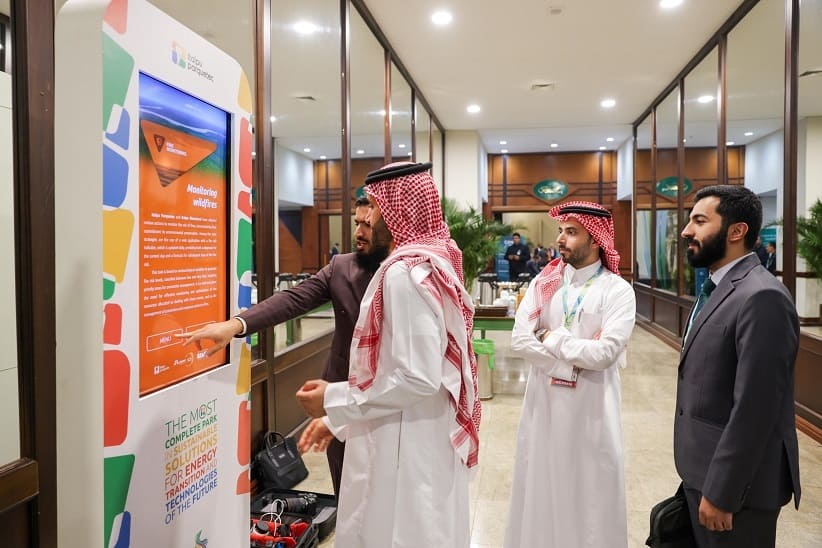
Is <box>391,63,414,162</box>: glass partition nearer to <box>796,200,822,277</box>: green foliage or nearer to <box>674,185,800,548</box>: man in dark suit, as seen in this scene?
<box>796,200,822,277</box>: green foliage

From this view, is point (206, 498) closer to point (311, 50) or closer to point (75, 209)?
point (75, 209)

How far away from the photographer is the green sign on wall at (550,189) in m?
14.1

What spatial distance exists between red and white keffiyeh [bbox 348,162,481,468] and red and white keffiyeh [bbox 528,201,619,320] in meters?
0.93

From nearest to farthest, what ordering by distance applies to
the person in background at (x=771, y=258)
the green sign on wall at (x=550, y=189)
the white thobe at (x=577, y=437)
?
the white thobe at (x=577, y=437), the person in background at (x=771, y=258), the green sign on wall at (x=550, y=189)

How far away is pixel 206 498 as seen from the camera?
1902 millimetres

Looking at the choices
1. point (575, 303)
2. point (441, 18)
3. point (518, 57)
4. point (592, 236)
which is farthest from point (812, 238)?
point (518, 57)

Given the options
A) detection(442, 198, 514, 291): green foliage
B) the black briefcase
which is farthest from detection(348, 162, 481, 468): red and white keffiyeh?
detection(442, 198, 514, 291): green foliage

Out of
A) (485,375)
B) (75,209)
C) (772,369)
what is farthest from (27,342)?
(485,375)

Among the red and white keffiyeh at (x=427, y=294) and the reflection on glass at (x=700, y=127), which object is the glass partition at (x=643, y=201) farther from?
the red and white keffiyeh at (x=427, y=294)

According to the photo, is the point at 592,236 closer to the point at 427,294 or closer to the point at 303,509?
the point at 427,294

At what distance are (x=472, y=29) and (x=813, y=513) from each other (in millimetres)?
5193

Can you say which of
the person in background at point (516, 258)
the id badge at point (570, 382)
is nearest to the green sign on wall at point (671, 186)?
the person in background at point (516, 258)

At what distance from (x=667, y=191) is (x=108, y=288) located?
30.1 ft

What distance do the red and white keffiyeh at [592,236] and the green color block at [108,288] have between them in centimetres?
170
